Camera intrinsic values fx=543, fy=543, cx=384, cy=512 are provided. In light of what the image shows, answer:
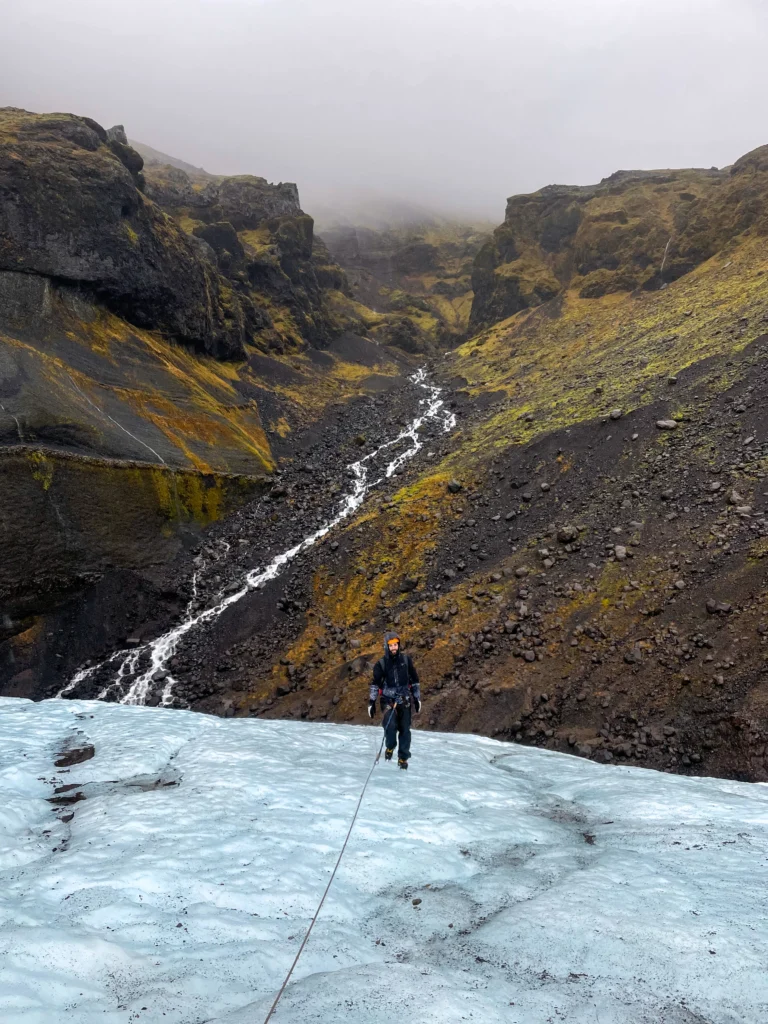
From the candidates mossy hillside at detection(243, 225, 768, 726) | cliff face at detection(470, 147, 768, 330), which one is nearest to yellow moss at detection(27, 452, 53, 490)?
mossy hillside at detection(243, 225, 768, 726)

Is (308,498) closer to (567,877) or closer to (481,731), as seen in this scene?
(481,731)

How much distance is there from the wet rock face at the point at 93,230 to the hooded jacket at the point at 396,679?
141 feet

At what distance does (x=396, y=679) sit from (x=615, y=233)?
85.1m

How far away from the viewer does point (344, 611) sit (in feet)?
89.6

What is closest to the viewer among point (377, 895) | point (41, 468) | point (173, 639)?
point (377, 895)

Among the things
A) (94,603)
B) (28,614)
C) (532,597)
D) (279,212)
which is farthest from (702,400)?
(279,212)

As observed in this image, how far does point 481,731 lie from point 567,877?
1173 cm

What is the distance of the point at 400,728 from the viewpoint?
11859 mm

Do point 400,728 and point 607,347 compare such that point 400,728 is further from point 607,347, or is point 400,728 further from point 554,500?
point 607,347

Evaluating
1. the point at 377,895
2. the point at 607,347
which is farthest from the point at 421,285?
the point at 377,895

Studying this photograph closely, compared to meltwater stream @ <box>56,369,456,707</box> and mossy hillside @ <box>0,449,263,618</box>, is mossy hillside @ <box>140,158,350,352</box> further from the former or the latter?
mossy hillside @ <box>0,449,263,618</box>

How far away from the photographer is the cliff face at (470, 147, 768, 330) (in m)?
64.4

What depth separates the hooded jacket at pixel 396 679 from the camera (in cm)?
1147

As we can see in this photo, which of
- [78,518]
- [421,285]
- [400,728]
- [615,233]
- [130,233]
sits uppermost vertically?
[421,285]
